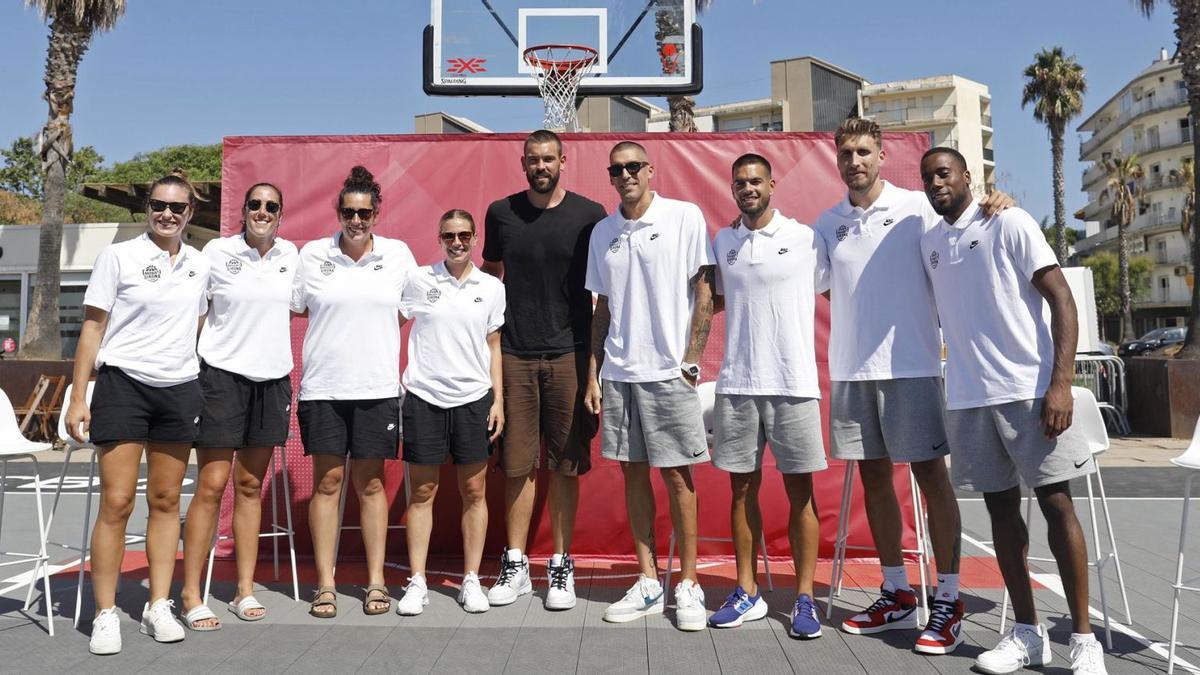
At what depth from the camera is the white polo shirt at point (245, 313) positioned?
4.00m

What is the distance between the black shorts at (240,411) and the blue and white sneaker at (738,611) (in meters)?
2.17

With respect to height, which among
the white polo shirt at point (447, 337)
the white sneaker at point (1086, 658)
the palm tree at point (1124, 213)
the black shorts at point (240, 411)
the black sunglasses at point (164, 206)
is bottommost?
the white sneaker at point (1086, 658)

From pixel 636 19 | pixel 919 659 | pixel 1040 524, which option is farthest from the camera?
pixel 636 19

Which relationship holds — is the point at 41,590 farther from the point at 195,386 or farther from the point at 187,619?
the point at 195,386

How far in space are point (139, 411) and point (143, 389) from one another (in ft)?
0.31

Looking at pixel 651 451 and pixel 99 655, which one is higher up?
pixel 651 451

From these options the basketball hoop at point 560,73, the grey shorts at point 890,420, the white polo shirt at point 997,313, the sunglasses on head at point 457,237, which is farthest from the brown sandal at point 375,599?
the basketball hoop at point 560,73

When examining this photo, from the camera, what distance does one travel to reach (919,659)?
346 centimetres

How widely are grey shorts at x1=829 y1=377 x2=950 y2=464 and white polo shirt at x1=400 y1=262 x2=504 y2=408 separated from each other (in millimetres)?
1672

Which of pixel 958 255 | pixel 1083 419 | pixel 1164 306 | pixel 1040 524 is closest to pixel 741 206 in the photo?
pixel 958 255

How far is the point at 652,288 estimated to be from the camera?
4.03 metres

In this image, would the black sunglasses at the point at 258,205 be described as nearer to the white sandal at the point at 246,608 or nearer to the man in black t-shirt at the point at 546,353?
the man in black t-shirt at the point at 546,353

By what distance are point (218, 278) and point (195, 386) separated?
0.51 meters

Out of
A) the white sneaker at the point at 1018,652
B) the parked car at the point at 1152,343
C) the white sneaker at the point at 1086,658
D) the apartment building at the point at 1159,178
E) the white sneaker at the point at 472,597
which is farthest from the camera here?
the apartment building at the point at 1159,178
